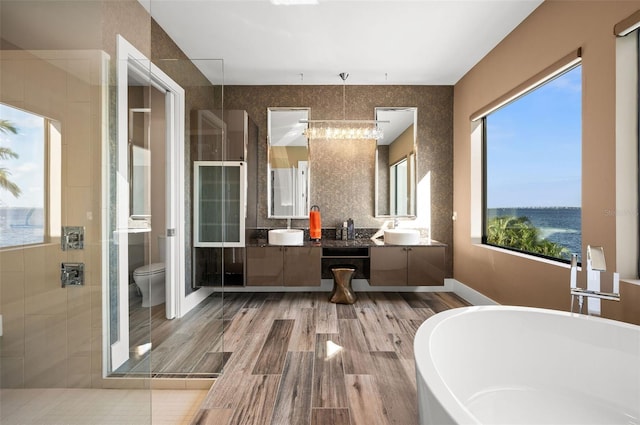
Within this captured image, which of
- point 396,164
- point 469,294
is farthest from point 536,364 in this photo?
point 396,164

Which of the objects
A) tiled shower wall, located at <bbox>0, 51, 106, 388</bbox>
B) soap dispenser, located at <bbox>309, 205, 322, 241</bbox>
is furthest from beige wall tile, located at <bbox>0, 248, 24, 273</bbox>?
soap dispenser, located at <bbox>309, 205, 322, 241</bbox>

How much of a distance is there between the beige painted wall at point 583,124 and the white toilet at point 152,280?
2.75 metres

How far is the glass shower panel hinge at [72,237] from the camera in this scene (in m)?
1.17

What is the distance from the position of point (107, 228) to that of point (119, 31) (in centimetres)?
126

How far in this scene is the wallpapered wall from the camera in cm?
389

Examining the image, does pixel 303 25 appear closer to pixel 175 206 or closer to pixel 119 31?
pixel 119 31

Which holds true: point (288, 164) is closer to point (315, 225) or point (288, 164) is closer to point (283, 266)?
point (315, 225)

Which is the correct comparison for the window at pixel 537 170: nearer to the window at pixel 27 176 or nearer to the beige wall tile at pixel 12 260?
the window at pixel 27 176

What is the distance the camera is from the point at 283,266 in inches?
133

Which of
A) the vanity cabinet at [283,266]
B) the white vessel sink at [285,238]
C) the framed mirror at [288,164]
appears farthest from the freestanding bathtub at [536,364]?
the framed mirror at [288,164]

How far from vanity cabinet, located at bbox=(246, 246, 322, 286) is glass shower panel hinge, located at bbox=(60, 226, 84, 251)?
7.09 feet

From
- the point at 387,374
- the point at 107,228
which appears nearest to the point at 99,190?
the point at 107,228

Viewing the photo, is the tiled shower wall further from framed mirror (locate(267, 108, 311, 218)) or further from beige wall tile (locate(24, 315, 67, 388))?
framed mirror (locate(267, 108, 311, 218))

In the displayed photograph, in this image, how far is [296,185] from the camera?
3887mm
